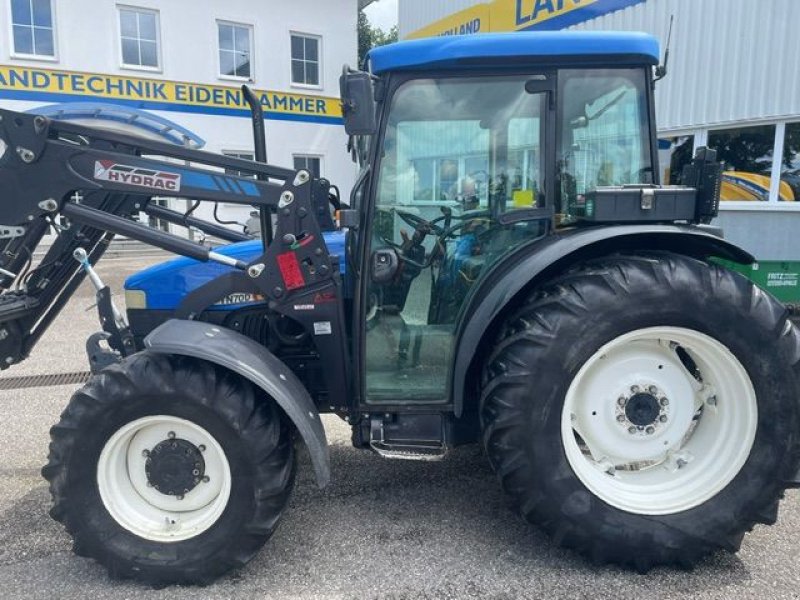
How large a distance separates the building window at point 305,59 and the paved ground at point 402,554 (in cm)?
1355

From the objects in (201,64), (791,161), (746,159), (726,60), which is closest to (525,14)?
(726,60)

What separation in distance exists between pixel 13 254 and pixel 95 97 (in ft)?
39.4

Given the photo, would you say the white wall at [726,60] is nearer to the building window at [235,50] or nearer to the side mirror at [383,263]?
the side mirror at [383,263]

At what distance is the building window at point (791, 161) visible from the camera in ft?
23.5

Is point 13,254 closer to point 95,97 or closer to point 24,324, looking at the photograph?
point 24,324

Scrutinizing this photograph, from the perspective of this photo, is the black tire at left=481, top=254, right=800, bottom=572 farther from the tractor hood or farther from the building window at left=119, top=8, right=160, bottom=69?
the building window at left=119, top=8, right=160, bottom=69

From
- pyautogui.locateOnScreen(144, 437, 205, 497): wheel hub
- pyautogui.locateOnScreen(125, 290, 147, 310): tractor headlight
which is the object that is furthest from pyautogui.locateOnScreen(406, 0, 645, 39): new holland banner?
pyautogui.locateOnScreen(144, 437, 205, 497): wheel hub

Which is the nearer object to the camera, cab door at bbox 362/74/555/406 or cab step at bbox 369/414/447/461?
cab door at bbox 362/74/555/406

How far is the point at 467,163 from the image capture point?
271cm

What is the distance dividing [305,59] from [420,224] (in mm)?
14199

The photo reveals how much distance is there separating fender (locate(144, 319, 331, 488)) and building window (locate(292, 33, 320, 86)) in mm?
13877

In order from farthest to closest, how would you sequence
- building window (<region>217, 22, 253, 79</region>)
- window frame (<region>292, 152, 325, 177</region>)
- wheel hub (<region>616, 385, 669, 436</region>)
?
window frame (<region>292, 152, 325, 177</region>) → building window (<region>217, 22, 253, 79</region>) → wheel hub (<region>616, 385, 669, 436</region>)

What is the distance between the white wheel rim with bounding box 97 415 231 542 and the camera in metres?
2.55

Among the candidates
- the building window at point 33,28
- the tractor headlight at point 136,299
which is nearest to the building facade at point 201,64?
the building window at point 33,28
